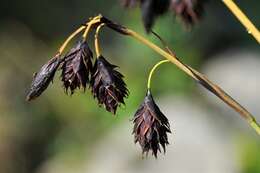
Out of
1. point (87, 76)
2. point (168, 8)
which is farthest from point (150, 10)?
point (87, 76)

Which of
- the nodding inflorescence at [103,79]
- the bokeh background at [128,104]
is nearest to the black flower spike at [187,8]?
the nodding inflorescence at [103,79]

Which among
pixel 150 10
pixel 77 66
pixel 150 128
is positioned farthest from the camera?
pixel 150 10

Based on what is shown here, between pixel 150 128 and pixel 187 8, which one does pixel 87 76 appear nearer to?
pixel 150 128

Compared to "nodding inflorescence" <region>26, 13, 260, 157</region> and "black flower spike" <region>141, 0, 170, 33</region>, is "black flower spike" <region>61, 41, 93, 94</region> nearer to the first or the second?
"nodding inflorescence" <region>26, 13, 260, 157</region>

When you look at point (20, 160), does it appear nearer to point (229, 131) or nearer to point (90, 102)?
point (90, 102)

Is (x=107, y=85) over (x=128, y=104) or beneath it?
beneath

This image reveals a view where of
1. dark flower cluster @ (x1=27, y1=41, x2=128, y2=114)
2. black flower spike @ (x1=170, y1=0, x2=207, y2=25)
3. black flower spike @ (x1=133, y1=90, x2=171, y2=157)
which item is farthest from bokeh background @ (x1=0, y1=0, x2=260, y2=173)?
dark flower cluster @ (x1=27, y1=41, x2=128, y2=114)
